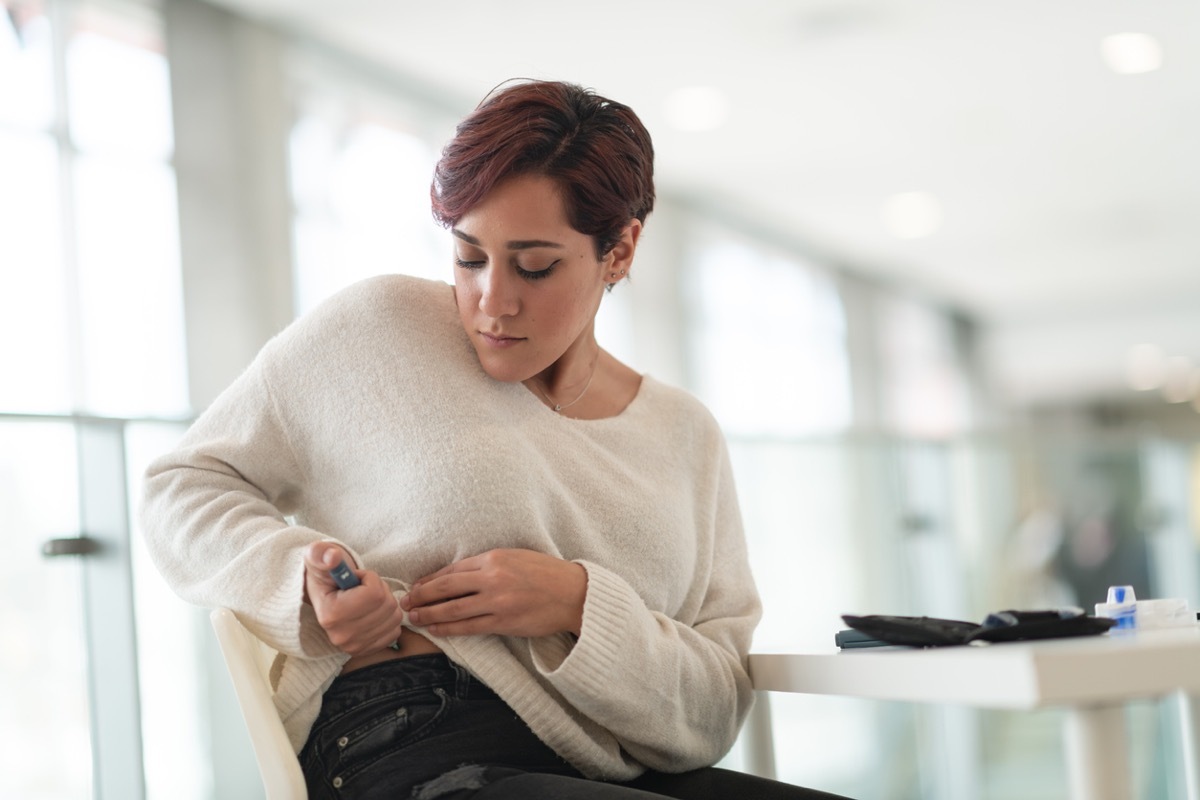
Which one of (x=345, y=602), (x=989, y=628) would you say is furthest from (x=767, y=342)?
(x=345, y=602)

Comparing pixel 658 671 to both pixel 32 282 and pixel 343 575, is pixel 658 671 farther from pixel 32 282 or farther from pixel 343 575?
pixel 32 282

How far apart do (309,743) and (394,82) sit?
15.5 ft

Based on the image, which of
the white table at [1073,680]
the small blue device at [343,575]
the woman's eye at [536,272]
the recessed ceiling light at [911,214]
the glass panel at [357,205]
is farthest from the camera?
the recessed ceiling light at [911,214]

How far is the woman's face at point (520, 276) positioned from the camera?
1312mm

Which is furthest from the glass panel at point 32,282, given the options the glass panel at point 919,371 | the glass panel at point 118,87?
the glass panel at point 919,371

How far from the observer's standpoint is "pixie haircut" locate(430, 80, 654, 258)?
131 centimetres

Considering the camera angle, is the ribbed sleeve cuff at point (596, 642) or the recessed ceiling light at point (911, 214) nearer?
the ribbed sleeve cuff at point (596, 642)

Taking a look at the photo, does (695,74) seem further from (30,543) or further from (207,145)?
(30,543)

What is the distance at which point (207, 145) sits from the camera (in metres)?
4.47

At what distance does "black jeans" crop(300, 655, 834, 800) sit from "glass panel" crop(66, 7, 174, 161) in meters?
3.45

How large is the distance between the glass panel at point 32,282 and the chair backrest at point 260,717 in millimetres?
2921

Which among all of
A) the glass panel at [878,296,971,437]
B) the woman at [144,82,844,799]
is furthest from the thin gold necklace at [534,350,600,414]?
the glass panel at [878,296,971,437]

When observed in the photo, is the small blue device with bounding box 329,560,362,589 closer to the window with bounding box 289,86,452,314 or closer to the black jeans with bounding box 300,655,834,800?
the black jeans with bounding box 300,655,834,800

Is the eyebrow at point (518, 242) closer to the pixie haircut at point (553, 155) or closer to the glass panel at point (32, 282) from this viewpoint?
the pixie haircut at point (553, 155)
